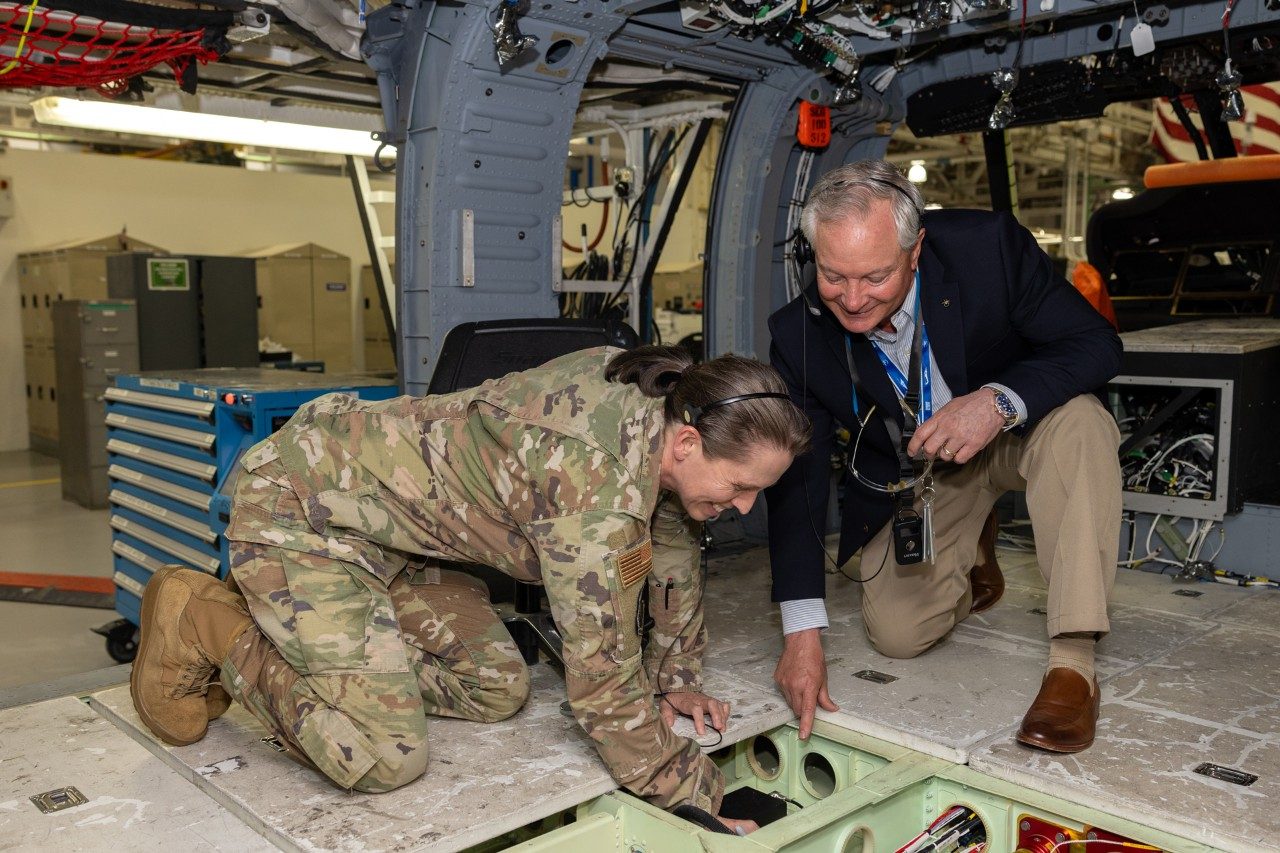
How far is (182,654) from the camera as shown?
2072mm

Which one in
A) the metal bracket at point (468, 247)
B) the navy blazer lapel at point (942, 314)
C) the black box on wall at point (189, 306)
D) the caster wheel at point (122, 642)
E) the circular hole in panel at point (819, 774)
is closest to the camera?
the navy blazer lapel at point (942, 314)

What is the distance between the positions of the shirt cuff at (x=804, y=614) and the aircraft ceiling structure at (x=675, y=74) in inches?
56.2

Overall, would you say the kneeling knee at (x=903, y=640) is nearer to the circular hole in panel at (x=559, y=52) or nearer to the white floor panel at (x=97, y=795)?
the white floor panel at (x=97, y=795)

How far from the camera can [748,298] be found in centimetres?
417

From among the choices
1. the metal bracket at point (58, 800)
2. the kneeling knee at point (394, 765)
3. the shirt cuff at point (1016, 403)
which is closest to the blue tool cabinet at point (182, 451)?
the metal bracket at point (58, 800)

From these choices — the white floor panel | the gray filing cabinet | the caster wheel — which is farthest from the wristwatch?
the gray filing cabinet

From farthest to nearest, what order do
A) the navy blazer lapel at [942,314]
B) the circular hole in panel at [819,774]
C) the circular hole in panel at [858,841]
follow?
the circular hole in panel at [819,774], the navy blazer lapel at [942,314], the circular hole in panel at [858,841]

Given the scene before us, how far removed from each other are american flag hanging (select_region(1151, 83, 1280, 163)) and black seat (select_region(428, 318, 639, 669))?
662 centimetres

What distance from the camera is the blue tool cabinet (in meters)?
3.11

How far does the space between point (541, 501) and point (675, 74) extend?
2476 millimetres

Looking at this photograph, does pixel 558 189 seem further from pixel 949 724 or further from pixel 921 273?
pixel 949 724

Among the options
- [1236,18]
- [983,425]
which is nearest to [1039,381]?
[983,425]

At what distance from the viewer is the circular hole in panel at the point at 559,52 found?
316 cm

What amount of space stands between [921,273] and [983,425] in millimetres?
387
